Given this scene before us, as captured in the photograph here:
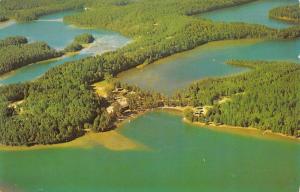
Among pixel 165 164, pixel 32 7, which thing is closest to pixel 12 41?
pixel 32 7

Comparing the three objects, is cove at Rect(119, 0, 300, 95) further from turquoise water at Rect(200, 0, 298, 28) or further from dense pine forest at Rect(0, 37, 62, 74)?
dense pine forest at Rect(0, 37, 62, 74)

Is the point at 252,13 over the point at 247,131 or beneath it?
over

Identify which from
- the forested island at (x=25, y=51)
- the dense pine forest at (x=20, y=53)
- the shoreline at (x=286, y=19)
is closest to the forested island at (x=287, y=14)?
the shoreline at (x=286, y=19)

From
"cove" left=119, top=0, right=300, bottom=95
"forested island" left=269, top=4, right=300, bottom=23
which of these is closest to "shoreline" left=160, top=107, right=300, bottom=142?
"cove" left=119, top=0, right=300, bottom=95

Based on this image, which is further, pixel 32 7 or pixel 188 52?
pixel 32 7

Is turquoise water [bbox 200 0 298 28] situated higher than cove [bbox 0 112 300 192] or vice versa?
turquoise water [bbox 200 0 298 28]

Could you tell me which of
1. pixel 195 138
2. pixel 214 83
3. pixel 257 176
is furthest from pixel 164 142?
pixel 214 83

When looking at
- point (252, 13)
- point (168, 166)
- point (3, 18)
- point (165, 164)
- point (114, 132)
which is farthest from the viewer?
point (252, 13)

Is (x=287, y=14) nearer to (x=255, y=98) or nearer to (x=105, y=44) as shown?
(x=105, y=44)
